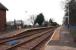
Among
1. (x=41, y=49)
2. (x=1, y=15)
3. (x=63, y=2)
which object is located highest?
(x=63, y=2)

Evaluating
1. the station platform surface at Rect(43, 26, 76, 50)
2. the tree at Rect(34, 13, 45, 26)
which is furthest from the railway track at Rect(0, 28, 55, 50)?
the tree at Rect(34, 13, 45, 26)

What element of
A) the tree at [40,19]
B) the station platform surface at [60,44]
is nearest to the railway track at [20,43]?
the station platform surface at [60,44]

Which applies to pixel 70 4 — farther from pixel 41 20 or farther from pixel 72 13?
pixel 41 20

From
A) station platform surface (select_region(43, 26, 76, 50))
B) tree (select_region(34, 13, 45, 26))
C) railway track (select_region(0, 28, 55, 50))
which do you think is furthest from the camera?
tree (select_region(34, 13, 45, 26))

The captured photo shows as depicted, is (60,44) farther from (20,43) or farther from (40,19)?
(40,19)

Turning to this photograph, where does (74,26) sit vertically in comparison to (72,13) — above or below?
below

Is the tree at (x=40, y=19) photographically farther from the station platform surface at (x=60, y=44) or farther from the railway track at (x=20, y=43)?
the station platform surface at (x=60, y=44)

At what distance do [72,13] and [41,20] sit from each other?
50.9 metres

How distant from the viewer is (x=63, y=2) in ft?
229

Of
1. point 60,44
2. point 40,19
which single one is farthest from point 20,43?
point 40,19

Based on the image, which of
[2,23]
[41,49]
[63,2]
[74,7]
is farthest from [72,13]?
[41,49]

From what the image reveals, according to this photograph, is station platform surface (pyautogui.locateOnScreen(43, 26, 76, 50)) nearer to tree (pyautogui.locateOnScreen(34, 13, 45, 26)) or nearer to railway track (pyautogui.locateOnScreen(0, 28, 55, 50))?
railway track (pyautogui.locateOnScreen(0, 28, 55, 50))

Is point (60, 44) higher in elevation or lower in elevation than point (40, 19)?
lower

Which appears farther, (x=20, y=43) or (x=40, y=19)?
(x=40, y=19)
